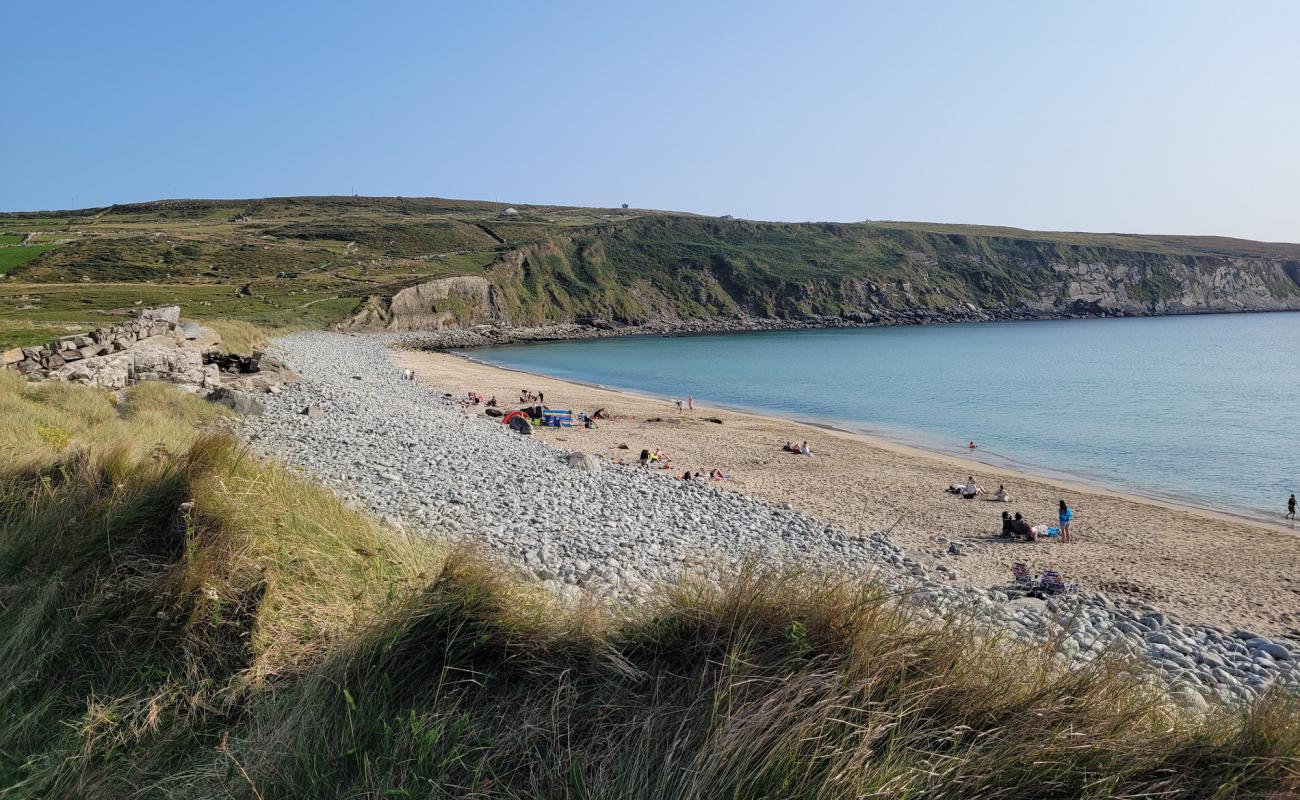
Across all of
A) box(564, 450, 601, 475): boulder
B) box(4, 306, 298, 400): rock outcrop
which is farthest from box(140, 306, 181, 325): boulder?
box(564, 450, 601, 475): boulder

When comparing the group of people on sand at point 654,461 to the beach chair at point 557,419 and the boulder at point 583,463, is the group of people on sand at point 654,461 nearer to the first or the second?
the boulder at point 583,463

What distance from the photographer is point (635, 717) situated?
104 inches

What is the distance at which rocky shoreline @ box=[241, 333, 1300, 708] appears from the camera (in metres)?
7.91

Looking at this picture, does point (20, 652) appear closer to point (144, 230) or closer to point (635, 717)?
point (635, 717)

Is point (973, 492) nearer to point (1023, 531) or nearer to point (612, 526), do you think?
point (1023, 531)

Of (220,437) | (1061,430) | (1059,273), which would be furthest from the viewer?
(1059,273)

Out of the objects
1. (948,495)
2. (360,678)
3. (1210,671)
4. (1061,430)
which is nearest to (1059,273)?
(1061,430)

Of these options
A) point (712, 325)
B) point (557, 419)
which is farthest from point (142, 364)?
point (712, 325)

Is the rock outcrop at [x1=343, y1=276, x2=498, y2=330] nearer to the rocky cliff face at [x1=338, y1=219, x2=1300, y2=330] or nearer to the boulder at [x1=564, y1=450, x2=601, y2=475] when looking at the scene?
the rocky cliff face at [x1=338, y1=219, x2=1300, y2=330]

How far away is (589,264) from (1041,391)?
83.1 metres

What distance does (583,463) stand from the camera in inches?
652

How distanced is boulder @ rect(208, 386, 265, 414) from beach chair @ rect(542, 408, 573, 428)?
35.3ft

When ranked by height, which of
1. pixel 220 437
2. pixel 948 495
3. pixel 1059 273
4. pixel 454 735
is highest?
pixel 1059 273

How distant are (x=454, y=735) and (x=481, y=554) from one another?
5.45ft
